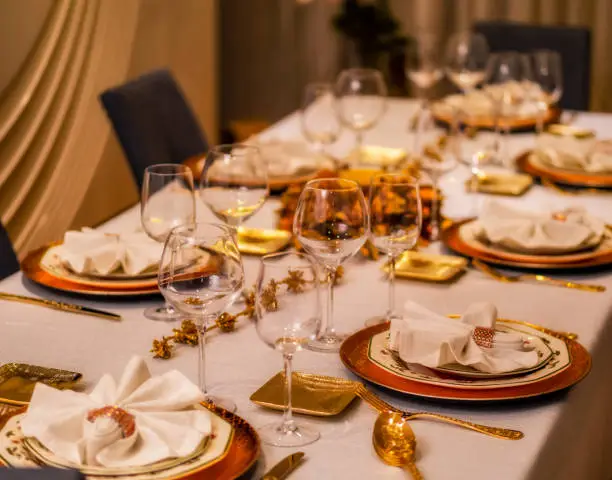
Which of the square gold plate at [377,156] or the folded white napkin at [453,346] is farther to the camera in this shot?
the square gold plate at [377,156]

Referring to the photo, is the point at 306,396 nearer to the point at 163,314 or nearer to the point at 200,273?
the point at 200,273

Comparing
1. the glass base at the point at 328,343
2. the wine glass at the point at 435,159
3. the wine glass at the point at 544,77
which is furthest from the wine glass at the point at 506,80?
the glass base at the point at 328,343

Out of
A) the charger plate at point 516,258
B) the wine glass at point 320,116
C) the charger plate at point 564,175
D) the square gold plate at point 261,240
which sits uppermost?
the wine glass at point 320,116

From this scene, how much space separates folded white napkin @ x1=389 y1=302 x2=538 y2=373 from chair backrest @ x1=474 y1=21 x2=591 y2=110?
8.25 feet

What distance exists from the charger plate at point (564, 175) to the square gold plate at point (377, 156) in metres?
0.31

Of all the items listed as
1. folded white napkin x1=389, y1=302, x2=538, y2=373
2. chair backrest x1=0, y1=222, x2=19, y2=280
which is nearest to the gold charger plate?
folded white napkin x1=389, y1=302, x2=538, y2=373

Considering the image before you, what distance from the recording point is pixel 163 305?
1687 millimetres

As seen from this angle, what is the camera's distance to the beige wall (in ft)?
11.7

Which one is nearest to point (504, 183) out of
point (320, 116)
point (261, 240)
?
point (320, 116)

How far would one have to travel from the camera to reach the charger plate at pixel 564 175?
2418mm

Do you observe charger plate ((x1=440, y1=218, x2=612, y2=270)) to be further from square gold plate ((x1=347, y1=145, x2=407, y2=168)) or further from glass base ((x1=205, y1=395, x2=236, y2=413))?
glass base ((x1=205, y1=395, x2=236, y2=413))

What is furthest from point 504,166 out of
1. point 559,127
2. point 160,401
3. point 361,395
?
point 160,401

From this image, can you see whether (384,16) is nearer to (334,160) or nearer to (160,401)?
(334,160)

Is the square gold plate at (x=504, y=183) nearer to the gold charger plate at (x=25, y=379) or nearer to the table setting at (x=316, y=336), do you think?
the table setting at (x=316, y=336)
